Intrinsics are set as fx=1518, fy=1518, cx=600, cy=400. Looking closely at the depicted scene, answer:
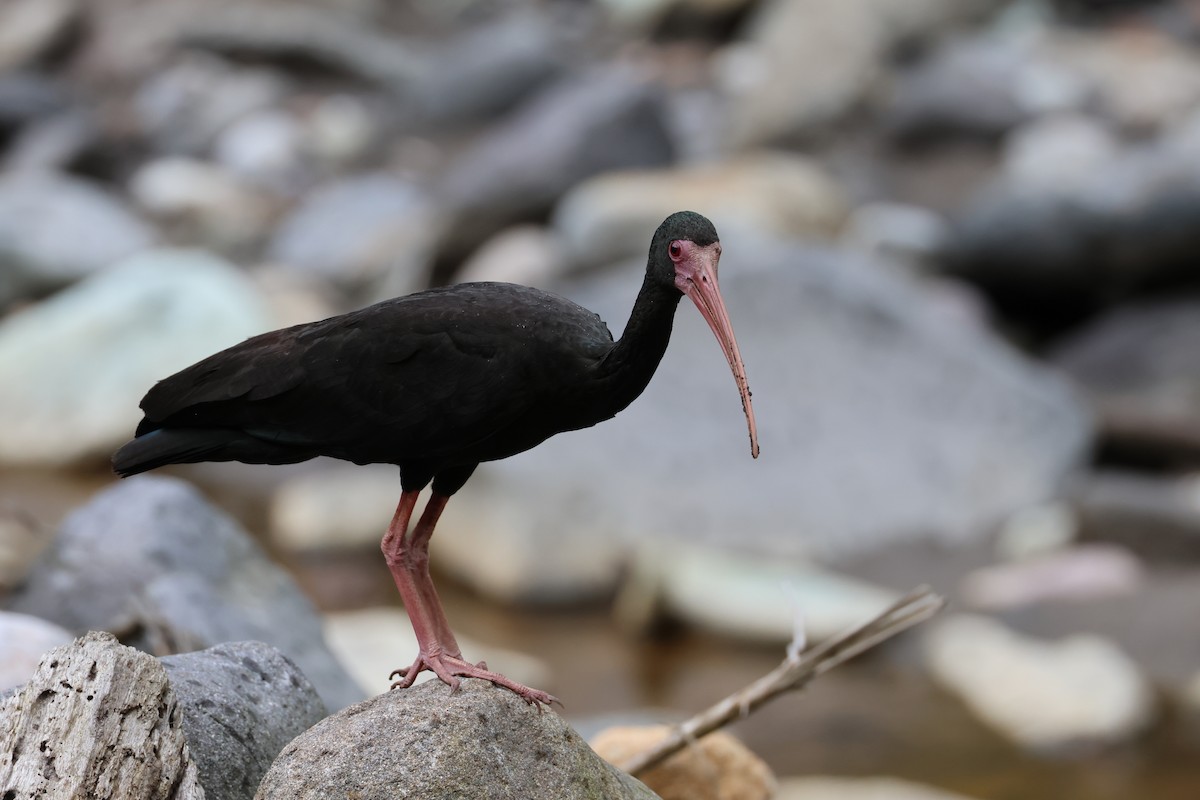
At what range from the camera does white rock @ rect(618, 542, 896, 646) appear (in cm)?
1066

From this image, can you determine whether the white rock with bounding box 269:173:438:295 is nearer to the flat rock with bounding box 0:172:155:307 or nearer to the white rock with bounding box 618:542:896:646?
the flat rock with bounding box 0:172:155:307

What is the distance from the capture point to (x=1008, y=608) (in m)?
11.1

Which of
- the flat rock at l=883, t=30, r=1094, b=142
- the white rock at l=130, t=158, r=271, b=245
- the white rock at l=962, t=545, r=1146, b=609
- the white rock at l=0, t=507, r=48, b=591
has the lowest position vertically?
the white rock at l=0, t=507, r=48, b=591

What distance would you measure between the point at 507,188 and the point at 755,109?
404 centimetres

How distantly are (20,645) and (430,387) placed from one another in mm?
1920

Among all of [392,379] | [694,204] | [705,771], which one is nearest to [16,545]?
[705,771]

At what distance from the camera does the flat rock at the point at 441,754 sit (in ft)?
12.7

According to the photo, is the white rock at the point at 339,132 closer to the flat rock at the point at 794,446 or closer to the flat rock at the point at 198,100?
the flat rock at the point at 198,100

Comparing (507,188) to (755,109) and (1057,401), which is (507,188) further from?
(1057,401)

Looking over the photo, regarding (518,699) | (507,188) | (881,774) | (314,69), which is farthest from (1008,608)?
(314,69)

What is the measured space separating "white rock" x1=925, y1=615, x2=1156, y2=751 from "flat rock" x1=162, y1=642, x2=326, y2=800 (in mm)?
6087

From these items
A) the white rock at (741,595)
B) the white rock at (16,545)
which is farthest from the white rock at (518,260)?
the white rock at (16,545)

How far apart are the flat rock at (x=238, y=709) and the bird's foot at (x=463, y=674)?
487mm

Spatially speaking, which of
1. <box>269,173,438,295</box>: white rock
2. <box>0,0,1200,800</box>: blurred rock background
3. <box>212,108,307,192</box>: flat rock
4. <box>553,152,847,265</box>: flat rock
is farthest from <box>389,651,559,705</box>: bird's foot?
<box>212,108,307,192</box>: flat rock
